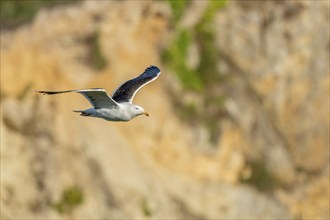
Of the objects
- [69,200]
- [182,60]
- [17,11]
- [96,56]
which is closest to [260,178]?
[182,60]

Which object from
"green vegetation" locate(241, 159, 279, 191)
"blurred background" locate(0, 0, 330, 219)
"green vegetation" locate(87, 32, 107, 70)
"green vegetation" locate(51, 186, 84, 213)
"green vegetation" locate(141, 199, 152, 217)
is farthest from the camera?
"green vegetation" locate(241, 159, 279, 191)

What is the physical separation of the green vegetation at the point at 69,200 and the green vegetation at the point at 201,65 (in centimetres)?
437

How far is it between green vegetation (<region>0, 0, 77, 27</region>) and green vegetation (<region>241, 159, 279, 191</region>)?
7863 mm

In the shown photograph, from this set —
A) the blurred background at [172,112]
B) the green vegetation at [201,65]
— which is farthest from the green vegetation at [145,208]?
the green vegetation at [201,65]

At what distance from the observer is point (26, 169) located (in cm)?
2781

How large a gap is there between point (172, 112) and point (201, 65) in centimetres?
189

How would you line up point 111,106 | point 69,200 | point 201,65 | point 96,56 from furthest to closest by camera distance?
point 201,65 < point 96,56 < point 69,200 < point 111,106

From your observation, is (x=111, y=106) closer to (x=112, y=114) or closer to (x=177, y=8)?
(x=112, y=114)

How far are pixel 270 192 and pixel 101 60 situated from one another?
20.7 feet

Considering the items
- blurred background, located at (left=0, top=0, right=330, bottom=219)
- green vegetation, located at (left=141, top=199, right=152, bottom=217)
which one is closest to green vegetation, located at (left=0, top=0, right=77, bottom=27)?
blurred background, located at (left=0, top=0, right=330, bottom=219)

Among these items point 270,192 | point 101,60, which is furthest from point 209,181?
point 101,60

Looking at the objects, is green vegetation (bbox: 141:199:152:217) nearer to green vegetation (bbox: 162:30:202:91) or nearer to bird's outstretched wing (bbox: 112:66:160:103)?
green vegetation (bbox: 162:30:202:91)

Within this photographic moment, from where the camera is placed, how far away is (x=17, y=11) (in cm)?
2819

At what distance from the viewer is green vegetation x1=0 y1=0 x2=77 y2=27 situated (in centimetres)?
2783
